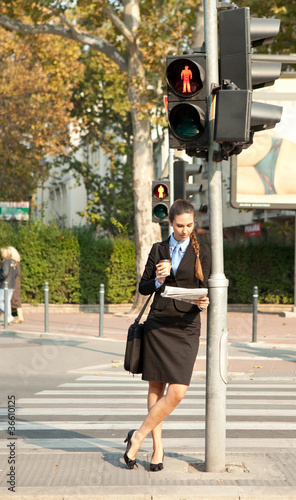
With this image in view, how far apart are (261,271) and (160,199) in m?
10.9

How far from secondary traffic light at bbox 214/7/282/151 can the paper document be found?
0.98m

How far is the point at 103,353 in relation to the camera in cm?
1310

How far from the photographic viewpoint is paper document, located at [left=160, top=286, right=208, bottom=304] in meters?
4.72

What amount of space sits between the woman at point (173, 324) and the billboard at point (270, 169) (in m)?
13.9

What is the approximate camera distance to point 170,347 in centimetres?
495

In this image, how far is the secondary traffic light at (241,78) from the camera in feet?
16.0

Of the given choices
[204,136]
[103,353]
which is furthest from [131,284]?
[204,136]

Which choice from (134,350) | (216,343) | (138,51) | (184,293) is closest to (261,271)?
(138,51)

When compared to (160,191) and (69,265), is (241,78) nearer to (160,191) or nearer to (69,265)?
(160,191)

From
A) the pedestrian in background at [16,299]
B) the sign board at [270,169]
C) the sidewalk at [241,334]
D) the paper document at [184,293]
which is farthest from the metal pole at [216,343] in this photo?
the sign board at [270,169]

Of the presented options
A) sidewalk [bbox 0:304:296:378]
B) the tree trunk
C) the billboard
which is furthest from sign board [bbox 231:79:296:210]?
sidewalk [bbox 0:304:296:378]

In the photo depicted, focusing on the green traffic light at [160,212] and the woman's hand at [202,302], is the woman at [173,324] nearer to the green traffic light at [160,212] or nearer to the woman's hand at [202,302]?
the woman's hand at [202,302]

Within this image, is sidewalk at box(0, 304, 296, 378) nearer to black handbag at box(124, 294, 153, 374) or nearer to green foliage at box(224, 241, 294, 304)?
green foliage at box(224, 241, 294, 304)

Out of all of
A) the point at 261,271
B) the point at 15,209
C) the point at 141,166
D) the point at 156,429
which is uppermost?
the point at 141,166
